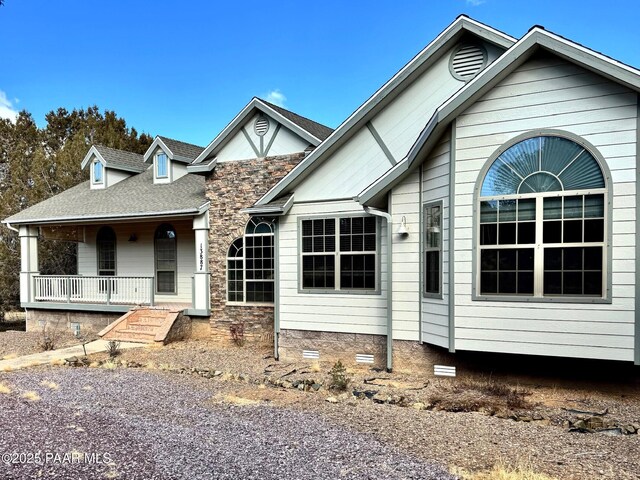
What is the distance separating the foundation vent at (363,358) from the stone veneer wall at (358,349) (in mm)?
58

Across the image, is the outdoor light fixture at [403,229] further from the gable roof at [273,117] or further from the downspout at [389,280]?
the gable roof at [273,117]

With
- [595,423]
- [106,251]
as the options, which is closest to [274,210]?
[595,423]

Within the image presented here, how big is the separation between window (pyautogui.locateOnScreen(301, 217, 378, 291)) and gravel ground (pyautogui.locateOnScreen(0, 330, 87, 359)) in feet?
23.9

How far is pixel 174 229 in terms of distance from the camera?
15.5 meters

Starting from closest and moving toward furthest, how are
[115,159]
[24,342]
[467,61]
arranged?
[467,61] → [24,342] → [115,159]

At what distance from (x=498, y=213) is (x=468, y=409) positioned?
288cm

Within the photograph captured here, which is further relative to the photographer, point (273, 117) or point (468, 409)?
point (273, 117)

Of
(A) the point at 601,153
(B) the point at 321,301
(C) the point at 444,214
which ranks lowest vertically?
(B) the point at 321,301

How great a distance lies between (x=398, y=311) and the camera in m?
8.80

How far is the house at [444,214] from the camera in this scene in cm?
659

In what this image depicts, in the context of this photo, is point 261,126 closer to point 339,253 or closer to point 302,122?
point 302,122

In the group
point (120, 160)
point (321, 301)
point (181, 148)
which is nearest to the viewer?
point (321, 301)

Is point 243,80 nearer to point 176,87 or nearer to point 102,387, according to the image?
point 176,87

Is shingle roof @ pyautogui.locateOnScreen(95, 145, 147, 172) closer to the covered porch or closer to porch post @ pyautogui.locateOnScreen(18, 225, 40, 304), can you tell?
the covered porch
